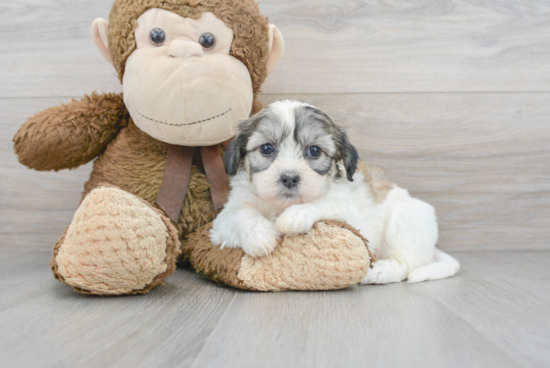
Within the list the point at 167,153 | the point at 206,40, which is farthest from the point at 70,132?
the point at 206,40

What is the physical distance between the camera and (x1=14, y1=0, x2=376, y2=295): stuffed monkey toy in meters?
1.41

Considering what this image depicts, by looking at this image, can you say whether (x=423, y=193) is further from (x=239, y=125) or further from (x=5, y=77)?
(x=5, y=77)

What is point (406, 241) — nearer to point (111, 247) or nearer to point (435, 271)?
point (435, 271)

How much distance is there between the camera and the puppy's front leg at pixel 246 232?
1.54 meters

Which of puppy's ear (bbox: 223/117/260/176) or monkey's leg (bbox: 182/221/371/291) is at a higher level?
puppy's ear (bbox: 223/117/260/176)

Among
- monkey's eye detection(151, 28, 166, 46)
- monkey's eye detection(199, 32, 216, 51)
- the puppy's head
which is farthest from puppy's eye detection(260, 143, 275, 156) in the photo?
monkey's eye detection(151, 28, 166, 46)

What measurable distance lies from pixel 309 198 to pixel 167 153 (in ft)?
2.45

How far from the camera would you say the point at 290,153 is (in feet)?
5.33

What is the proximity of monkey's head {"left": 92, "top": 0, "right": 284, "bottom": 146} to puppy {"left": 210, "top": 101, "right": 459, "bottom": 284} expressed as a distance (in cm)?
15

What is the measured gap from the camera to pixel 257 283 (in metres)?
1.55

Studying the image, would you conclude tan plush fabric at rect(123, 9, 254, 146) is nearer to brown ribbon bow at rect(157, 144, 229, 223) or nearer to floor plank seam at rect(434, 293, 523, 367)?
brown ribbon bow at rect(157, 144, 229, 223)

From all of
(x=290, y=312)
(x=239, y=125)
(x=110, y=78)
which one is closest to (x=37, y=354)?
(x=290, y=312)

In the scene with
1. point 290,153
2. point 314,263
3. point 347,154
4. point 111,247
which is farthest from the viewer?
point 347,154

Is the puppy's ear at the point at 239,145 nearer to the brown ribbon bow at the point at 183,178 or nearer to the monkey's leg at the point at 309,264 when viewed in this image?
the brown ribbon bow at the point at 183,178
